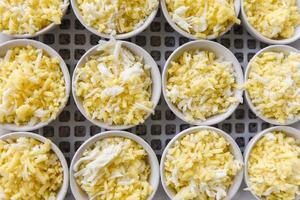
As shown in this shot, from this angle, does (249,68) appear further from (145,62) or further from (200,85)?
(145,62)

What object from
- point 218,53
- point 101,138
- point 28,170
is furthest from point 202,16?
point 28,170

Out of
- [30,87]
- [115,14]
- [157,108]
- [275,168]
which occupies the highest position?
[115,14]

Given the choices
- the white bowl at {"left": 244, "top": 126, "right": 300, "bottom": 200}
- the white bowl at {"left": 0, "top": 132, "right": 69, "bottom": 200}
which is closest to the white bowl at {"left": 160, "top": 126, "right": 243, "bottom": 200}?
the white bowl at {"left": 244, "top": 126, "right": 300, "bottom": 200}

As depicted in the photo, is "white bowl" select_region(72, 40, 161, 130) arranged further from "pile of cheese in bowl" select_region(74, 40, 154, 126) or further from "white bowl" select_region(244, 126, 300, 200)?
"white bowl" select_region(244, 126, 300, 200)

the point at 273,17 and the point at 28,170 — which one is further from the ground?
the point at 273,17

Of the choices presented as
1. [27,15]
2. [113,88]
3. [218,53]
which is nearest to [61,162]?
[113,88]

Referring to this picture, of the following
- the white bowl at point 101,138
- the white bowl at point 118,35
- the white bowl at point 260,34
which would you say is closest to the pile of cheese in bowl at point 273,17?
the white bowl at point 260,34

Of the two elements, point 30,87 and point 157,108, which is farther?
point 157,108
